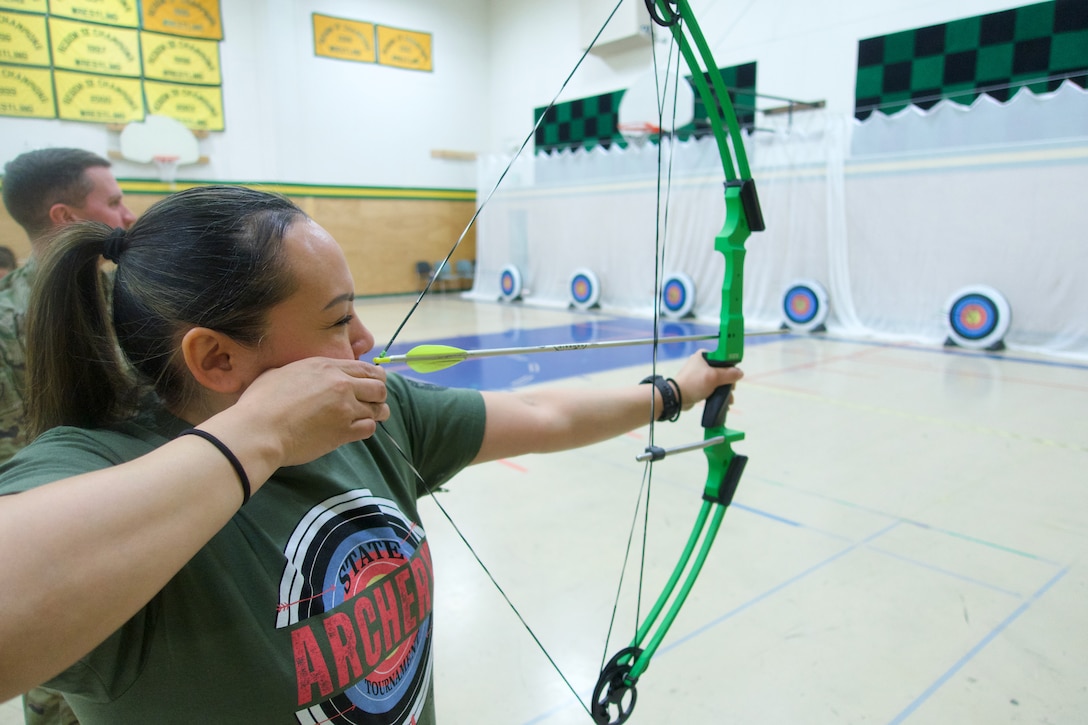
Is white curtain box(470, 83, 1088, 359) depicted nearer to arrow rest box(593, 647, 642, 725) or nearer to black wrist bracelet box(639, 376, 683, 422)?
black wrist bracelet box(639, 376, 683, 422)

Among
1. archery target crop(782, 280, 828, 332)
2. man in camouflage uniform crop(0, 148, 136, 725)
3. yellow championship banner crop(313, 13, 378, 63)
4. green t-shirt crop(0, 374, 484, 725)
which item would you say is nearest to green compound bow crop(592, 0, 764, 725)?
green t-shirt crop(0, 374, 484, 725)

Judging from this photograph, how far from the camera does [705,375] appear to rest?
3.19 ft

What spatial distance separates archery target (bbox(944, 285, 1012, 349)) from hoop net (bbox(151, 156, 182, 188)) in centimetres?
621

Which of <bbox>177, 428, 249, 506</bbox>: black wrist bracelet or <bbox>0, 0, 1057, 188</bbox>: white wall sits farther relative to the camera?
<bbox>0, 0, 1057, 188</bbox>: white wall

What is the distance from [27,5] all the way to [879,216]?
6.63 metres

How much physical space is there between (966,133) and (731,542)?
3.75m

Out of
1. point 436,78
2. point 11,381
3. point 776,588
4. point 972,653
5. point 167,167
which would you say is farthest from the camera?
point 436,78

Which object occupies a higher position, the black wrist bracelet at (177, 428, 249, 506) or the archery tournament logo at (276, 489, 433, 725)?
the black wrist bracelet at (177, 428, 249, 506)

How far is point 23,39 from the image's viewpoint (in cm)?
543

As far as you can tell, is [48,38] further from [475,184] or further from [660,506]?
[660,506]

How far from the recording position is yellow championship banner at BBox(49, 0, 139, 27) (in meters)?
5.63

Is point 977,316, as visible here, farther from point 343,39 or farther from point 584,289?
point 343,39

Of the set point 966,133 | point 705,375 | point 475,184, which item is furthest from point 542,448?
point 475,184

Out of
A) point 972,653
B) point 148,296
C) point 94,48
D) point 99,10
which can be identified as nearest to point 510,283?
point 94,48
